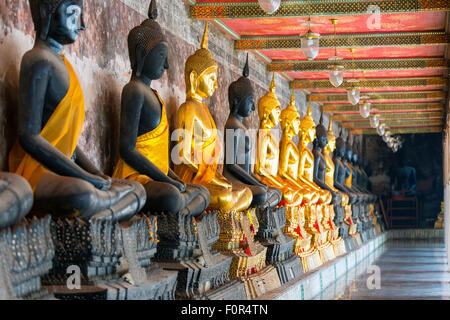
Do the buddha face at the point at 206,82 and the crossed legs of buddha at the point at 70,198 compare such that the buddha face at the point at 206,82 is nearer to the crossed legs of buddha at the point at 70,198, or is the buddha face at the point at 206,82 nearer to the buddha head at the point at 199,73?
the buddha head at the point at 199,73

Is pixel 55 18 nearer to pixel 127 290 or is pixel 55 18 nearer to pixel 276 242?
pixel 127 290

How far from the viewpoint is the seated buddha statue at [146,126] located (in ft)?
20.1

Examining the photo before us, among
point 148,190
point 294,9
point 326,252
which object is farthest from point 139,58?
point 326,252

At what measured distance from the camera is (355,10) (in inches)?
336

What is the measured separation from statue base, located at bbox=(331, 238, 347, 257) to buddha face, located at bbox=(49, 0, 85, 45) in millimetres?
8123

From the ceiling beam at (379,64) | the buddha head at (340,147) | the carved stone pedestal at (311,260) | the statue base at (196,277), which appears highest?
the ceiling beam at (379,64)

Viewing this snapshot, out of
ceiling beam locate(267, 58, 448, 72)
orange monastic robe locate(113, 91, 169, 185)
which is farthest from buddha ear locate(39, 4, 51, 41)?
ceiling beam locate(267, 58, 448, 72)

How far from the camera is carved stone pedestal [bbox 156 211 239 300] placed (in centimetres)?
556

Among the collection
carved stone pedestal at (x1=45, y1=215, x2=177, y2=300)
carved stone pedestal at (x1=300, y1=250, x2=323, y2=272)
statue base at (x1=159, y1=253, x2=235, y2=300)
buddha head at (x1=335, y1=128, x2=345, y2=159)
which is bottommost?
carved stone pedestal at (x1=300, y1=250, x2=323, y2=272)

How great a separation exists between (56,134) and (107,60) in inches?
70.0

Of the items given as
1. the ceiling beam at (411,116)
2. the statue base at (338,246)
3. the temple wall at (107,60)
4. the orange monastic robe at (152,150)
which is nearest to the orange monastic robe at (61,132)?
the temple wall at (107,60)

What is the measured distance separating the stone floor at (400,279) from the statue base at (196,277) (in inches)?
95.4

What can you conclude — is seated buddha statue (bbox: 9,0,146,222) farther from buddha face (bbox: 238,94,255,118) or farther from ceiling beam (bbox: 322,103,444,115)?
ceiling beam (bbox: 322,103,444,115)
